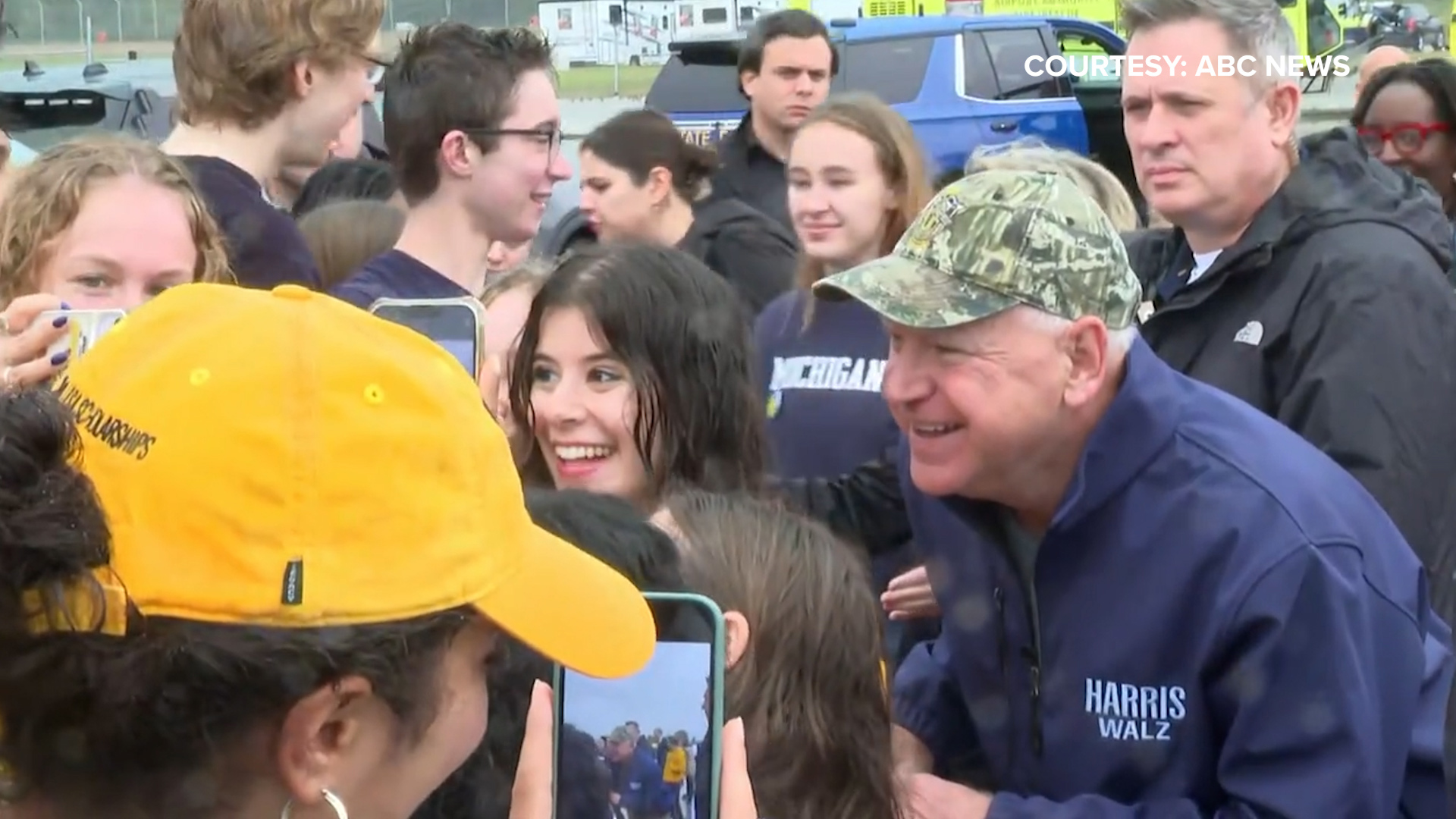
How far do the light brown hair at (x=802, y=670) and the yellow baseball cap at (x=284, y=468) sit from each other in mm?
682

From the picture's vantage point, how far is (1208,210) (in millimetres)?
3781

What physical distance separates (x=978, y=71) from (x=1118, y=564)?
11.5m

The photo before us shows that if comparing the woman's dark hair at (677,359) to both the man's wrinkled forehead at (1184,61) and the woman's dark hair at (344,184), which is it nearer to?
the man's wrinkled forehead at (1184,61)

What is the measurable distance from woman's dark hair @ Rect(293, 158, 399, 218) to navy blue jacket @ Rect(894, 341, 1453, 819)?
405 centimetres

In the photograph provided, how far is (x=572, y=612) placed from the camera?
155cm

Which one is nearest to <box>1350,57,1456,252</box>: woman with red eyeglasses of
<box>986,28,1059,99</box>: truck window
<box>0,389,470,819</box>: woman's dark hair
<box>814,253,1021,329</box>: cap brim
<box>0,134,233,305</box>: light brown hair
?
<box>814,253,1021,329</box>: cap brim

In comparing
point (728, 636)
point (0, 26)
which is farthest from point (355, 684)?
point (0, 26)

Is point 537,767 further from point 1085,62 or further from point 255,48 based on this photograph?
point 1085,62

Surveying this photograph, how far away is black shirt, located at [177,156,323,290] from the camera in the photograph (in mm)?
3480

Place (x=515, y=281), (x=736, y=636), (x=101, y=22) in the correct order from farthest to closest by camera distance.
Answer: (x=101, y=22)
(x=515, y=281)
(x=736, y=636)

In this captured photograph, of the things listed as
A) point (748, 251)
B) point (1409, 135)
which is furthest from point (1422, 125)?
point (748, 251)

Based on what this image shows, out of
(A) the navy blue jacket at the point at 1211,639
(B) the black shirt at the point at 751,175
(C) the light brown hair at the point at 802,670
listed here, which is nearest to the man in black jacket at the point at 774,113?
(B) the black shirt at the point at 751,175

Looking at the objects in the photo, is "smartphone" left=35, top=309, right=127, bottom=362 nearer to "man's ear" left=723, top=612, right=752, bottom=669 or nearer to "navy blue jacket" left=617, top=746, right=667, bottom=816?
"man's ear" left=723, top=612, right=752, bottom=669

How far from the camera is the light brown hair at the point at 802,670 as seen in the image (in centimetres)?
210
